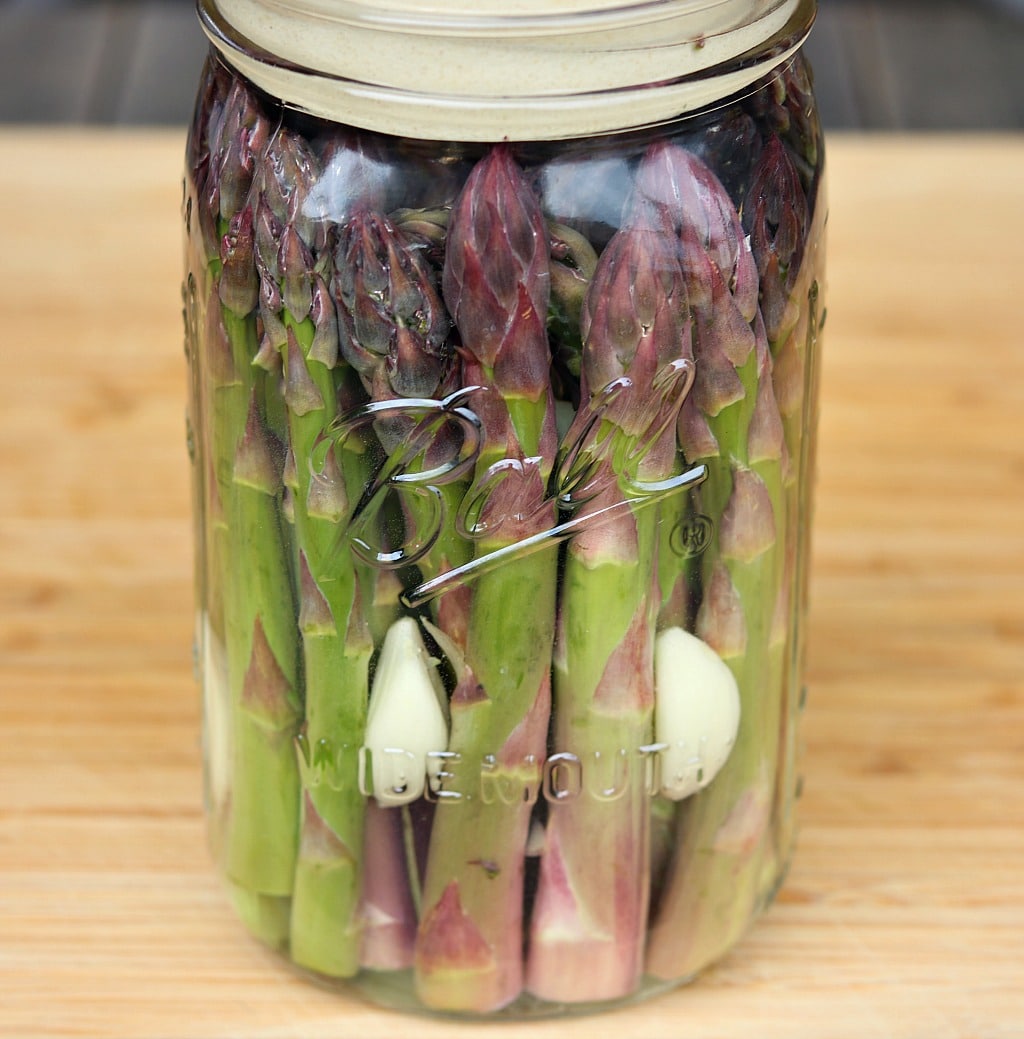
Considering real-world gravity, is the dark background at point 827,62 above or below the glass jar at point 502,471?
below

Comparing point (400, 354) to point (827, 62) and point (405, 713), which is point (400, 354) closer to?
point (405, 713)

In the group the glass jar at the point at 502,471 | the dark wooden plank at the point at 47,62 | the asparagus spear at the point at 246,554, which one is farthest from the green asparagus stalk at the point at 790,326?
the dark wooden plank at the point at 47,62

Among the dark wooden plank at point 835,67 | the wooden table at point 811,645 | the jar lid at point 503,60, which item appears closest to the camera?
the jar lid at point 503,60

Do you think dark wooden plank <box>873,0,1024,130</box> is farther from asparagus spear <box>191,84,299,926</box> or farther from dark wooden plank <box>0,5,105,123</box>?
asparagus spear <box>191,84,299,926</box>

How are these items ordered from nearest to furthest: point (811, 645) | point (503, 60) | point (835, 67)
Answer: point (503, 60) < point (811, 645) < point (835, 67)

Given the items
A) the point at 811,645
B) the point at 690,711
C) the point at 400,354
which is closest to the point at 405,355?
the point at 400,354

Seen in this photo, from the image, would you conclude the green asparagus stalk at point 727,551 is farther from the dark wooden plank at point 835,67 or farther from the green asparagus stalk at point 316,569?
the dark wooden plank at point 835,67

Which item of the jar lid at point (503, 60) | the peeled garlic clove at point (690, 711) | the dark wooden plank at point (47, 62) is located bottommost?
the dark wooden plank at point (47, 62)
